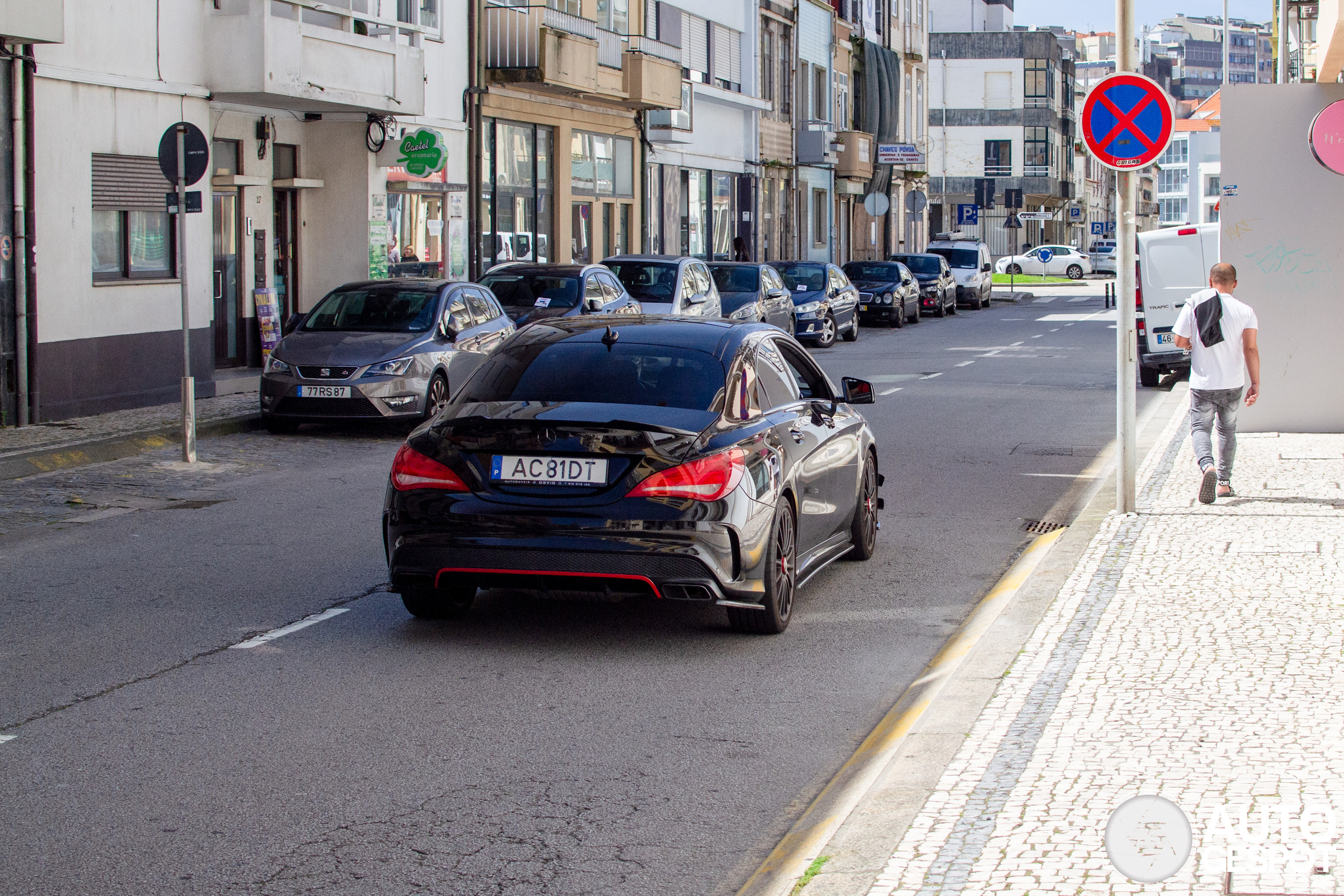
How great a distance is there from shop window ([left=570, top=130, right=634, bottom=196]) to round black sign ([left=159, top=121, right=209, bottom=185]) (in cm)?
1853

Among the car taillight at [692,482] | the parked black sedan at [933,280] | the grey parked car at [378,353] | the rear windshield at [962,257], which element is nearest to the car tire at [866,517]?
the car taillight at [692,482]

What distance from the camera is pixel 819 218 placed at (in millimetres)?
53125

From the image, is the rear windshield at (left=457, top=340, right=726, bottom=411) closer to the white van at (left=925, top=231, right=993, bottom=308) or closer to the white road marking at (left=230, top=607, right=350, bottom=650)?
the white road marking at (left=230, top=607, right=350, bottom=650)

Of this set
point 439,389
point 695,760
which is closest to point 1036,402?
point 439,389

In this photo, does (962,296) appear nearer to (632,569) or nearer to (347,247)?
(347,247)

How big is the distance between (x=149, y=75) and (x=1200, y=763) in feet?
52.4

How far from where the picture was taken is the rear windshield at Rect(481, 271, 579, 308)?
20.8m

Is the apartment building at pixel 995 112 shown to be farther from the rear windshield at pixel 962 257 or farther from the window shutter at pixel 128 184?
the window shutter at pixel 128 184

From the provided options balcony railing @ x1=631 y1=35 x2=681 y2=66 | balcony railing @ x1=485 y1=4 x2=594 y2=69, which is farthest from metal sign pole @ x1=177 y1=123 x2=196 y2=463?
balcony railing @ x1=631 y1=35 x2=681 y2=66

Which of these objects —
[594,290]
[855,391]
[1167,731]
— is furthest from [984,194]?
[1167,731]

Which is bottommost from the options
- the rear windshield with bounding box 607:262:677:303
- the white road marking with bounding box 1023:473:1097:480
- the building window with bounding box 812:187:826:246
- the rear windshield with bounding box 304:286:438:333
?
the white road marking with bounding box 1023:473:1097:480

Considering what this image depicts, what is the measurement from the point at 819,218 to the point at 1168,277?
107ft

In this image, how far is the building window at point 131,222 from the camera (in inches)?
706

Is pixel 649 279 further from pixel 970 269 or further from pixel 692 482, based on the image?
pixel 970 269
